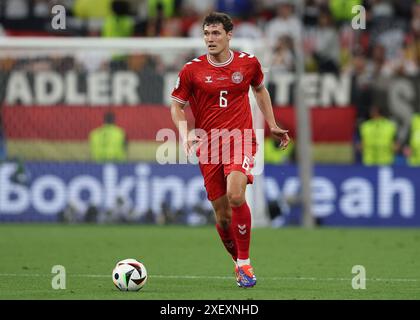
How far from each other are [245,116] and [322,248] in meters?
4.90

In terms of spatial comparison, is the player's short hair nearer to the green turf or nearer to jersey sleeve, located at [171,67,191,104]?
jersey sleeve, located at [171,67,191,104]

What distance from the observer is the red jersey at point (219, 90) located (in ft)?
33.8

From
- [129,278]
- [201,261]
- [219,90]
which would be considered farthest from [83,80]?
[129,278]

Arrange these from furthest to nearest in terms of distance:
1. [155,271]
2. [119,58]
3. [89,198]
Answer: [119,58] < [89,198] < [155,271]

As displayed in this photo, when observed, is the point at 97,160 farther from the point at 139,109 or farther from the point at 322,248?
the point at 322,248

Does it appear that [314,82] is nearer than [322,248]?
No

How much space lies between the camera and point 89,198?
64.4 feet

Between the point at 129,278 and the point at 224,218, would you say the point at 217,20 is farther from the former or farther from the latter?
the point at 129,278

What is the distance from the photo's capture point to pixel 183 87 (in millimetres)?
10414

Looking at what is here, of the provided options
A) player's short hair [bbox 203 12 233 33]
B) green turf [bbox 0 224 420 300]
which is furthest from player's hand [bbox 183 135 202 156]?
green turf [bbox 0 224 420 300]

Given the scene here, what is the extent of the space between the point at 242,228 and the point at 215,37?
1.75 m

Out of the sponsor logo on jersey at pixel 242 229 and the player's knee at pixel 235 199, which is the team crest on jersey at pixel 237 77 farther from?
the sponsor logo on jersey at pixel 242 229

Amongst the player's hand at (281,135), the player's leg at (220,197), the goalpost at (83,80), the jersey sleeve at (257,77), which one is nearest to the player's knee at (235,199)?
the player's leg at (220,197)
